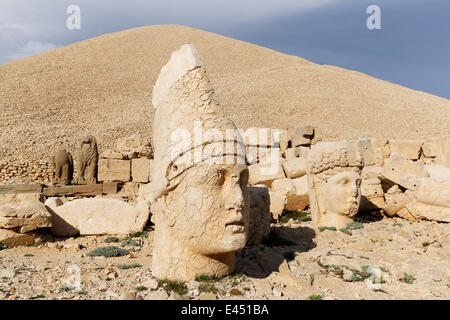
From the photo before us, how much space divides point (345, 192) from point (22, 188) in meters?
10.9

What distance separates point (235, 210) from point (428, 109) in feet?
88.3

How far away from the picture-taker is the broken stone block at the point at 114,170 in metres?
12.6

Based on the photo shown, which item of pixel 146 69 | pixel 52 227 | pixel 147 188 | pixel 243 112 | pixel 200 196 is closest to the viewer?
pixel 200 196

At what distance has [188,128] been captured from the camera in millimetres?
3887

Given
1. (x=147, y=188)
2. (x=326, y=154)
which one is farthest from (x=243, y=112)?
(x=326, y=154)

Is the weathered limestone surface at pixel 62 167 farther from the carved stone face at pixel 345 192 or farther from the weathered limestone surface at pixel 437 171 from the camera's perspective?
the weathered limestone surface at pixel 437 171

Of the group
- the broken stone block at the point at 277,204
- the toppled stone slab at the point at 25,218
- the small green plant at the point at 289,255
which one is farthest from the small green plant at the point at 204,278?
the toppled stone slab at the point at 25,218

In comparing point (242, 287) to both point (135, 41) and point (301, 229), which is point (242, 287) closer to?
point (301, 229)

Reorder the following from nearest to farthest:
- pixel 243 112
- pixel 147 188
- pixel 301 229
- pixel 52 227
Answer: pixel 301 229 → pixel 52 227 → pixel 147 188 → pixel 243 112

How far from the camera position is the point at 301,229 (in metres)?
6.99

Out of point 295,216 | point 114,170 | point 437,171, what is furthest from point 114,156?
point 437,171

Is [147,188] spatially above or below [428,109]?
below

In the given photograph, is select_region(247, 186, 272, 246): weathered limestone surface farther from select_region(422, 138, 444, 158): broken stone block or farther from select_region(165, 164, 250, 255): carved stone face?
select_region(422, 138, 444, 158): broken stone block

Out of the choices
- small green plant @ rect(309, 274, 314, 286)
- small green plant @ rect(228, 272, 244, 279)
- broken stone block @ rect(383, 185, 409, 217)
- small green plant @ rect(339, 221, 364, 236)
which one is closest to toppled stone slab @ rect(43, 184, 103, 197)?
small green plant @ rect(339, 221, 364, 236)
